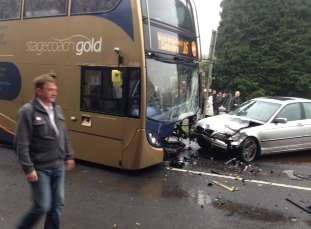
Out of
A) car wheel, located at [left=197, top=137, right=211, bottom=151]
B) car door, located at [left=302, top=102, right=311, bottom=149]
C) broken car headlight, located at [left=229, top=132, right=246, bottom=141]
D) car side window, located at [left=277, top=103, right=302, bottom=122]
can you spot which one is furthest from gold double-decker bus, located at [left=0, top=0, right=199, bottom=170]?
car door, located at [left=302, top=102, right=311, bottom=149]

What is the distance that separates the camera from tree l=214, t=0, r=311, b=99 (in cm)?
3759

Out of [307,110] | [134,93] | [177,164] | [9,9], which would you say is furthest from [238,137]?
[9,9]

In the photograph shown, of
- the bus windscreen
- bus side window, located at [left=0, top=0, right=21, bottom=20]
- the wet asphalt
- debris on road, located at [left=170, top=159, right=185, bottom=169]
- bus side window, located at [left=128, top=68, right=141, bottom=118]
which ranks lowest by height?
the wet asphalt

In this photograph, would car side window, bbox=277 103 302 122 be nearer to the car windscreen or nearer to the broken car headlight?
the car windscreen

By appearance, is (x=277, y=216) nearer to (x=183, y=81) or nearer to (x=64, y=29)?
(x=183, y=81)

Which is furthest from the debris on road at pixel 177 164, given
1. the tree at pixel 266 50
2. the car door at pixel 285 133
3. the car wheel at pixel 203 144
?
the tree at pixel 266 50

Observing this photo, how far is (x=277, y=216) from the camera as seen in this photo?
22.2 feet

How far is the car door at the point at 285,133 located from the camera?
11070 millimetres

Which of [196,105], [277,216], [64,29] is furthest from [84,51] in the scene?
[277,216]

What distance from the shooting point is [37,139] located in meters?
4.52

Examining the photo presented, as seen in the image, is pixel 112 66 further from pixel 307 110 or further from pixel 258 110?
pixel 307 110

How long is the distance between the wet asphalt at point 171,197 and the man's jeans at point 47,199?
3.48 feet

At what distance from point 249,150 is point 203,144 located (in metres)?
1.22

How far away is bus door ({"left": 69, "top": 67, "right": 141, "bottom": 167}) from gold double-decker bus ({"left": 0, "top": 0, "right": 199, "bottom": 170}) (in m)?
0.02
